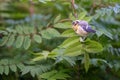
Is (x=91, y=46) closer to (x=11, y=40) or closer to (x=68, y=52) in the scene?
(x=68, y=52)

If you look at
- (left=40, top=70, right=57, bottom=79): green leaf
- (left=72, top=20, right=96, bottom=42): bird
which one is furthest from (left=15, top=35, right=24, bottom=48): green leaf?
(left=72, top=20, right=96, bottom=42): bird

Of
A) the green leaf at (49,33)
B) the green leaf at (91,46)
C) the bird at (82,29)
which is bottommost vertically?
the green leaf at (49,33)

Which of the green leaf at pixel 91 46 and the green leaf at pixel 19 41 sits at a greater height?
the green leaf at pixel 91 46

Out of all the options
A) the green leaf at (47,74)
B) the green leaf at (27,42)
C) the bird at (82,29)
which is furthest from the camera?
the green leaf at (27,42)

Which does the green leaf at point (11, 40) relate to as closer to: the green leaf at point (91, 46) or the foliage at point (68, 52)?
the foliage at point (68, 52)

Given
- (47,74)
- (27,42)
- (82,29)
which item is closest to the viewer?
(82,29)

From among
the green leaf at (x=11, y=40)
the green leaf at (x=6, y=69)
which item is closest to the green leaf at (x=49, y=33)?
the green leaf at (x=11, y=40)

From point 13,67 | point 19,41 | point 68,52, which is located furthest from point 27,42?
point 68,52

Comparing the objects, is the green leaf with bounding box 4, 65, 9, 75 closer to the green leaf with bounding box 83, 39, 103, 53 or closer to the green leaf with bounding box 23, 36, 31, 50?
the green leaf with bounding box 23, 36, 31, 50

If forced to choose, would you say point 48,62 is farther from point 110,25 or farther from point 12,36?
point 110,25

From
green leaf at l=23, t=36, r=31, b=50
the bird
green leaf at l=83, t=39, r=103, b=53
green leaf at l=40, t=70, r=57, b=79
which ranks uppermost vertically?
the bird

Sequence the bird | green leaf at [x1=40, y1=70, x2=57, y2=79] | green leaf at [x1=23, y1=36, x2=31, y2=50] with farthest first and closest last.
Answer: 1. green leaf at [x1=23, y1=36, x2=31, y2=50]
2. green leaf at [x1=40, y1=70, x2=57, y2=79]
3. the bird

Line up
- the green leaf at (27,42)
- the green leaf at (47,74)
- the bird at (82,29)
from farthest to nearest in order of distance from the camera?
the green leaf at (27,42), the green leaf at (47,74), the bird at (82,29)

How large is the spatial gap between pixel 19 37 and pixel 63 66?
253 mm
